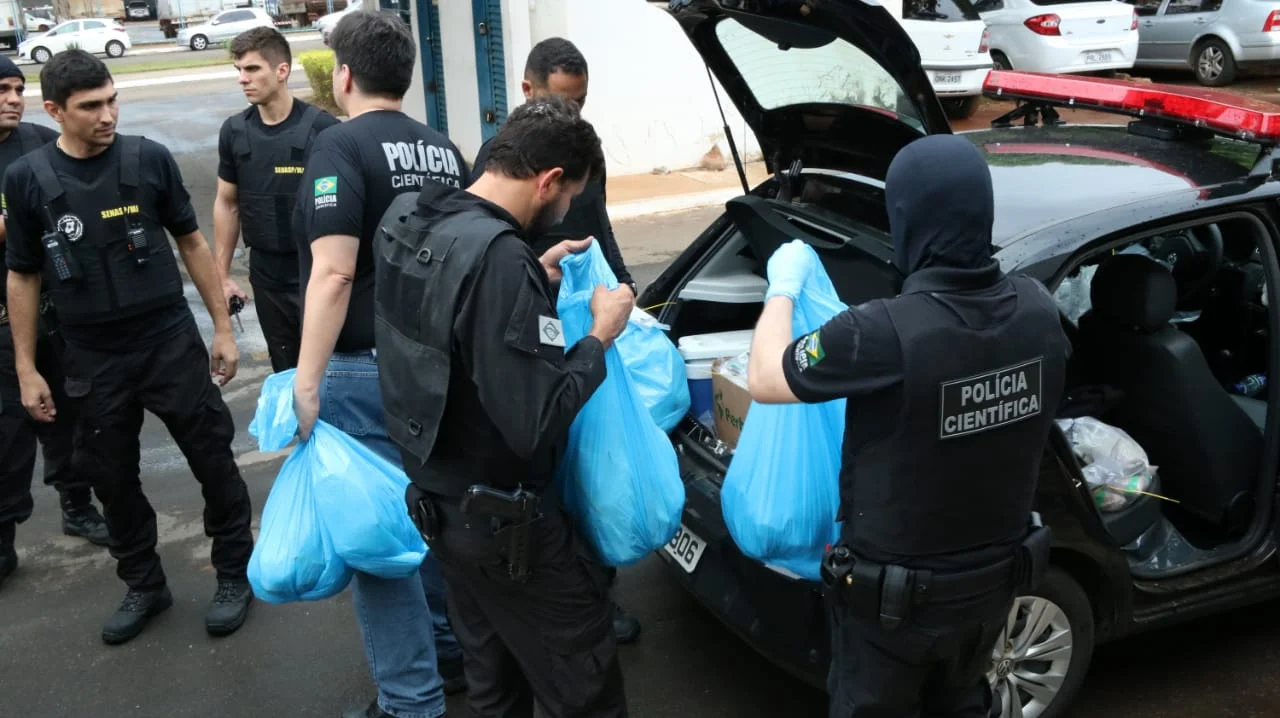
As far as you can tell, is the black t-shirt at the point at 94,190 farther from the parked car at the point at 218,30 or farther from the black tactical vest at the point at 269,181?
the parked car at the point at 218,30

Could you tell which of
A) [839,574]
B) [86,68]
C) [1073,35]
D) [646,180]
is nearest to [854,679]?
[839,574]

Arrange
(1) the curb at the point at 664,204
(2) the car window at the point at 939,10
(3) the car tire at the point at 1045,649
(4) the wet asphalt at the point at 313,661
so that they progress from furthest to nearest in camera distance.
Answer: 1. (2) the car window at the point at 939,10
2. (1) the curb at the point at 664,204
3. (4) the wet asphalt at the point at 313,661
4. (3) the car tire at the point at 1045,649

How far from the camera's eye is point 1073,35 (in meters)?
13.5

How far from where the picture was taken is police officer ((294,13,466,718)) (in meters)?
2.83

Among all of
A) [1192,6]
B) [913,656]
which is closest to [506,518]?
[913,656]

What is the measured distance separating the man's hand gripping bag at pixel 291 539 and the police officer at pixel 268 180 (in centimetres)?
142

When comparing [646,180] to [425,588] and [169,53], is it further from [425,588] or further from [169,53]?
[169,53]

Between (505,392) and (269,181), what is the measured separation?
8.26 ft

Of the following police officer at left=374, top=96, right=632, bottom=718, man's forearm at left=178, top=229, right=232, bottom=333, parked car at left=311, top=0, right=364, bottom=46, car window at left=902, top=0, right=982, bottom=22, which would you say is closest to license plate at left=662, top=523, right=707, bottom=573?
police officer at left=374, top=96, right=632, bottom=718

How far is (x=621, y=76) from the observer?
35.7 ft

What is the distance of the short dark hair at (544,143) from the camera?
2225 mm

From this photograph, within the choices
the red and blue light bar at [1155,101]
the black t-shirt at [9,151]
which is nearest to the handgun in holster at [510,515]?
the red and blue light bar at [1155,101]

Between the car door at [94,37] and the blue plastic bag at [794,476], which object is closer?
the blue plastic bag at [794,476]

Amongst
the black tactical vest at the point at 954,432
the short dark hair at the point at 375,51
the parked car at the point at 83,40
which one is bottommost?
the parked car at the point at 83,40
